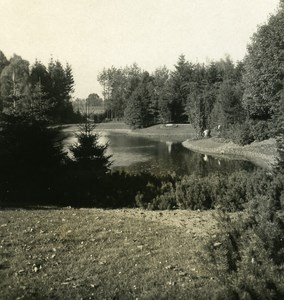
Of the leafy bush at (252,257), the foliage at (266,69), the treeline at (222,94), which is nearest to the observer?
the leafy bush at (252,257)

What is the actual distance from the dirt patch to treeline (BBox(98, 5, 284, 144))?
1.40m

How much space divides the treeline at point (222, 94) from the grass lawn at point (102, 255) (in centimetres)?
2445

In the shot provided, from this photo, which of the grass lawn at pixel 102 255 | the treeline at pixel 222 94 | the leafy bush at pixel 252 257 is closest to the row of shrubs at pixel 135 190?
the grass lawn at pixel 102 255

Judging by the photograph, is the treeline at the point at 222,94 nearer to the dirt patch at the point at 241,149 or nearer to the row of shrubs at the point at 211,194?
the dirt patch at the point at 241,149

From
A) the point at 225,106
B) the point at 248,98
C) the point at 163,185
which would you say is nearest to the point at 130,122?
the point at 225,106

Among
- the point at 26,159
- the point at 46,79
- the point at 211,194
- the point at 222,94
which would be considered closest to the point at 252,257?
the point at 211,194

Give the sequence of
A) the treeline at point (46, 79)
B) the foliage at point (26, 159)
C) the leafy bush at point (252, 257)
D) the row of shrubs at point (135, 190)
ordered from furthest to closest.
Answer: the treeline at point (46, 79)
the foliage at point (26, 159)
the row of shrubs at point (135, 190)
the leafy bush at point (252, 257)

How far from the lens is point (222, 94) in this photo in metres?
54.7

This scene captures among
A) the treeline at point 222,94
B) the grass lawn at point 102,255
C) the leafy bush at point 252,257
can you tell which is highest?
the treeline at point 222,94

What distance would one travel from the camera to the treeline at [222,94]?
4095 centimetres

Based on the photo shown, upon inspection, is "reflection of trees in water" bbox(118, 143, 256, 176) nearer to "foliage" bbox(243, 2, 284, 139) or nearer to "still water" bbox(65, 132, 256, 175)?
"still water" bbox(65, 132, 256, 175)

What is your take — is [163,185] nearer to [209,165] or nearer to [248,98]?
[209,165]

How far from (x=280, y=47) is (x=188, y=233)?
35080mm

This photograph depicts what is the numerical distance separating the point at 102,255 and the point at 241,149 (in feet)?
136
